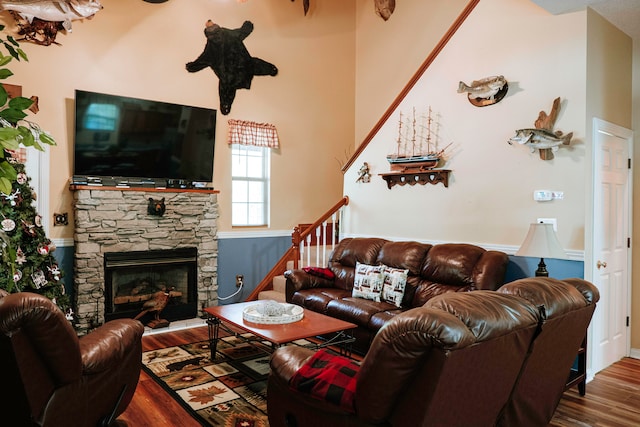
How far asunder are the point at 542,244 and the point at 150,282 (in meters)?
4.25

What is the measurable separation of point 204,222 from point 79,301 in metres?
1.64

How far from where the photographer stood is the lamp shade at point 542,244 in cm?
337

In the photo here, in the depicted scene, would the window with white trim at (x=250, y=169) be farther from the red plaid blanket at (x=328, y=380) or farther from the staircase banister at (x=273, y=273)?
the red plaid blanket at (x=328, y=380)

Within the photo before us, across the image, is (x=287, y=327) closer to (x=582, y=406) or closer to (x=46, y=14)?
(x=582, y=406)

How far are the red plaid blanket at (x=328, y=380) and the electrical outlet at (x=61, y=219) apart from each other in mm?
3851

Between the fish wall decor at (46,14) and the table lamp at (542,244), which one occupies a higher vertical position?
the fish wall decor at (46,14)

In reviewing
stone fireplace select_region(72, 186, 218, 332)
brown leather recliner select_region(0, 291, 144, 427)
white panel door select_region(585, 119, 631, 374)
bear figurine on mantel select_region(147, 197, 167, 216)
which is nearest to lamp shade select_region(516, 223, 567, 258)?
white panel door select_region(585, 119, 631, 374)

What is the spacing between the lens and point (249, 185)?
6414 millimetres

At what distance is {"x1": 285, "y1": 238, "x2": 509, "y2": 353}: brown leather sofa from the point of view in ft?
12.9

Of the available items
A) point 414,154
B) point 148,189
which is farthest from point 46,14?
point 414,154

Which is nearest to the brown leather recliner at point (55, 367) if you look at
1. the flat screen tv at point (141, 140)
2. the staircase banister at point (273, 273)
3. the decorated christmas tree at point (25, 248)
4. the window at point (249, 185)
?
the decorated christmas tree at point (25, 248)

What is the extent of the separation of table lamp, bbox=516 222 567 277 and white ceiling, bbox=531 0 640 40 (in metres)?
1.79

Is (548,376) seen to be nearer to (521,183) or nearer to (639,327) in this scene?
(521,183)

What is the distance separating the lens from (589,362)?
375 cm
